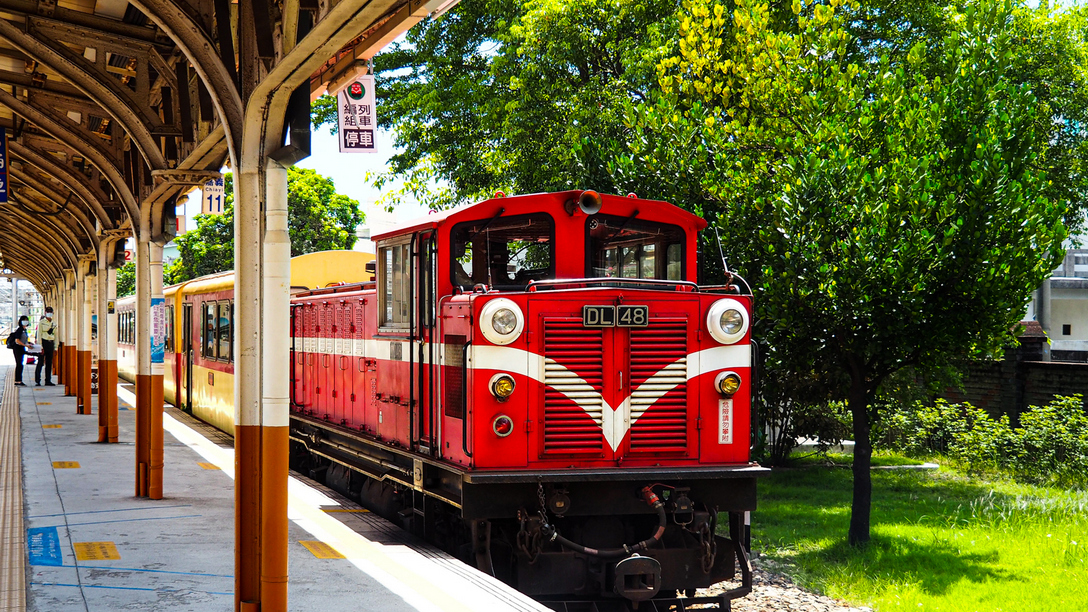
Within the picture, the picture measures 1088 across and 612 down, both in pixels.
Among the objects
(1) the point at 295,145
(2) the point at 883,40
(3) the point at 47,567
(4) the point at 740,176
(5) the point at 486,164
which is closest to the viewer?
(1) the point at 295,145

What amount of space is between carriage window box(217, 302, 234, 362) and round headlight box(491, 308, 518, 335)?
9370 mm

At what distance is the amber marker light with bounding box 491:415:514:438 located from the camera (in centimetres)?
688

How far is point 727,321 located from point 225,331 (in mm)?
10647

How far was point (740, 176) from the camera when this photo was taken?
10633 millimetres

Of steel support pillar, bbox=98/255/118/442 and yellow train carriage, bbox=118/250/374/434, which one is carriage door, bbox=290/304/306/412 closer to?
yellow train carriage, bbox=118/250/374/434

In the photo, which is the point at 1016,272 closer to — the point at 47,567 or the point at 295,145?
the point at 295,145

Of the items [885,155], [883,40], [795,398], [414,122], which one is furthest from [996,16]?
[414,122]

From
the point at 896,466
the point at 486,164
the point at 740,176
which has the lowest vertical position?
the point at 896,466

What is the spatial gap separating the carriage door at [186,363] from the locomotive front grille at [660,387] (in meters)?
13.5

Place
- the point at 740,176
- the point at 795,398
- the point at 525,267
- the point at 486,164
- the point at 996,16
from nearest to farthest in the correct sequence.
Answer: the point at 525,267, the point at 740,176, the point at 996,16, the point at 795,398, the point at 486,164

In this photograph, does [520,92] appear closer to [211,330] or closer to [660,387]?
[211,330]

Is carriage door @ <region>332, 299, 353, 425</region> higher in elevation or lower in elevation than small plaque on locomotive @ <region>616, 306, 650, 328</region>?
lower

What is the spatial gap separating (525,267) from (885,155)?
457 cm

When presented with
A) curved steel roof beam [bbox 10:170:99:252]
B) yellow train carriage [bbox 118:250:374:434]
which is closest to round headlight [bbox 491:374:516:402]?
yellow train carriage [bbox 118:250:374:434]
